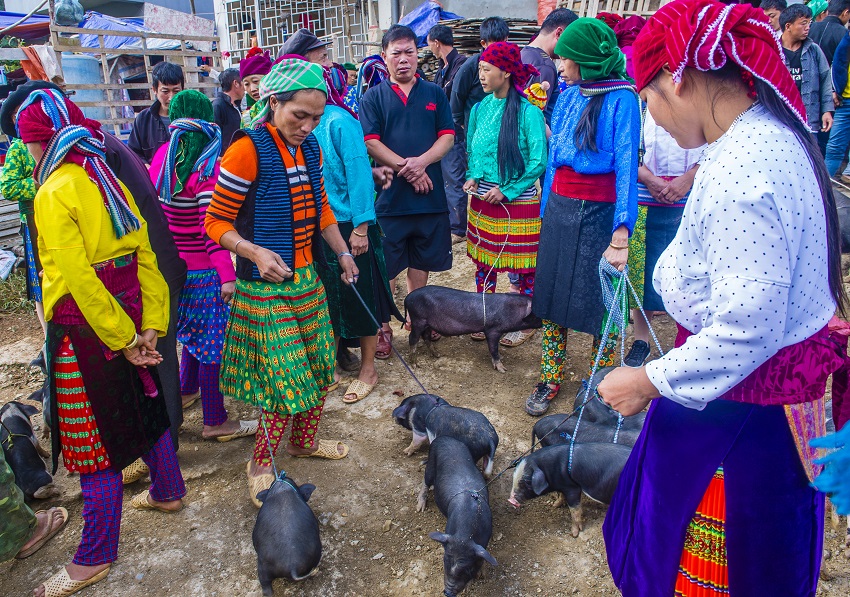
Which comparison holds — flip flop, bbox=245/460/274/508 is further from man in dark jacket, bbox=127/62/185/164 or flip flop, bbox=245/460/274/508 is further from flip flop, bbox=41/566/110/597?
man in dark jacket, bbox=127/62/185/164

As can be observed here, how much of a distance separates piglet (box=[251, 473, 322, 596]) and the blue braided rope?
190cm

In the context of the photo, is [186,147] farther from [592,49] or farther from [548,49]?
[548,49]

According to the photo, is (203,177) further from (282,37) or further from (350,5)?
(282,37)

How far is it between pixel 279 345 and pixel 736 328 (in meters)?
2.33

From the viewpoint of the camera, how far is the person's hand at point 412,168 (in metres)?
4.76

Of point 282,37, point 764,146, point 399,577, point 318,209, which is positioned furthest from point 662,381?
point 282,37

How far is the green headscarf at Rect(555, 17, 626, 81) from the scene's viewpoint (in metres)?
3.52

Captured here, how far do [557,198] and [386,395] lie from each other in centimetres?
190

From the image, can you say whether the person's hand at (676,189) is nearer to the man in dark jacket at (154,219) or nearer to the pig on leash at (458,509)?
the pig on leash at (458,509)

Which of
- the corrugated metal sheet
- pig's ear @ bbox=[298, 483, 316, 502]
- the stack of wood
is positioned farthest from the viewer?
the stack of wood

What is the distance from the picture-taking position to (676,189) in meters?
4.05

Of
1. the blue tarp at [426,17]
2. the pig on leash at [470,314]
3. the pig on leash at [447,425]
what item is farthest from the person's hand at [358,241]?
the blue tarp at [426,17]

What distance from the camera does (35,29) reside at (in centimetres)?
1526

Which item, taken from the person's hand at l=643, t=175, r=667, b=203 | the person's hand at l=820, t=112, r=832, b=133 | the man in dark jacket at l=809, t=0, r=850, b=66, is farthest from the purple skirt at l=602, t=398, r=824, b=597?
the man in dark jacket at l=809, t=0, r=850, b=66
